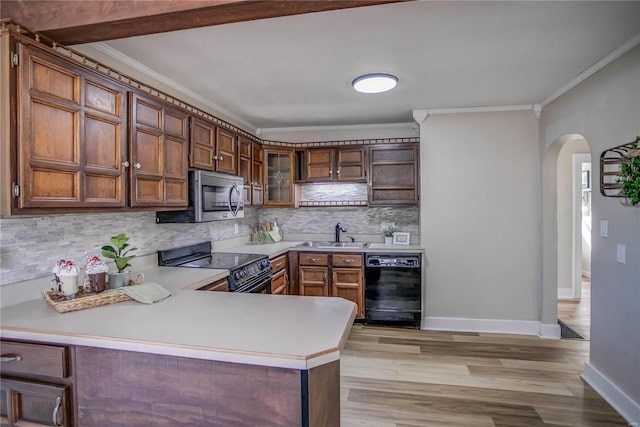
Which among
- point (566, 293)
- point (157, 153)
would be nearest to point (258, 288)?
point (157, 153)

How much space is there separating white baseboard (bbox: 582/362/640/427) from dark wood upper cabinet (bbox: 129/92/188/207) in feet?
10.8

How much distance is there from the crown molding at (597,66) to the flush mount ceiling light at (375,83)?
4.75 ft

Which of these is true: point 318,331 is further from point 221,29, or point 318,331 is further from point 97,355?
point 221,29

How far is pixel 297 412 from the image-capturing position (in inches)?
44.5

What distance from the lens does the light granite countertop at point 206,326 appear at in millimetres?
1155

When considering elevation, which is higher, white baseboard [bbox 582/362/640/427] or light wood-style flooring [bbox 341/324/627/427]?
white baseboard [bbox 582/362/640/427]

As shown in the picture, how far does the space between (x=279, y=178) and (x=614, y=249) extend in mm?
3264

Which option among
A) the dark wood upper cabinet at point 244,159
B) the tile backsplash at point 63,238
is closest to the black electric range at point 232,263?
the tile backsplash at point 63,238

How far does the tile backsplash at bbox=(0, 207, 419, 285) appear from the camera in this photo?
1770 millimetres

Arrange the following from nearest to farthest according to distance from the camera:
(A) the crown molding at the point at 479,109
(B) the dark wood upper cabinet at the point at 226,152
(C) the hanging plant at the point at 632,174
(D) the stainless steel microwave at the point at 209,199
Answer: (C) the hanging plant at the point at 632,174
(D) the stainless steel microwave at the point at 209,199
(B) the dark wood upper cabinet at the point at 226,152
(A) the crown molding at the point at 479,109

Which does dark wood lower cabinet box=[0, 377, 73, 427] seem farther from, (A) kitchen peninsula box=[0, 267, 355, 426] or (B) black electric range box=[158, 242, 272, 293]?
(B) black electric range box=[158, 242, 272, 293]

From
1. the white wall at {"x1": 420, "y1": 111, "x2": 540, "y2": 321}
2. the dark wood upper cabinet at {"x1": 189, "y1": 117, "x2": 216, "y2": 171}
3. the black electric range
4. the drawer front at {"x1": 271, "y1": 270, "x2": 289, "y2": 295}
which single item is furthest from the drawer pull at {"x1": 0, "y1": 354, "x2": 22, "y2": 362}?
the white wall at {"x1": 420, "y1": 111, "x2": 540, "y2": 321}

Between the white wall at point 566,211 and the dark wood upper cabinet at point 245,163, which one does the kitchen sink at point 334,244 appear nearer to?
the dark wood upper cabinet at point 245,163

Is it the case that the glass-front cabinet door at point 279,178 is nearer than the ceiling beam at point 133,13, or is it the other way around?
the ceiling beam at point 133,13
